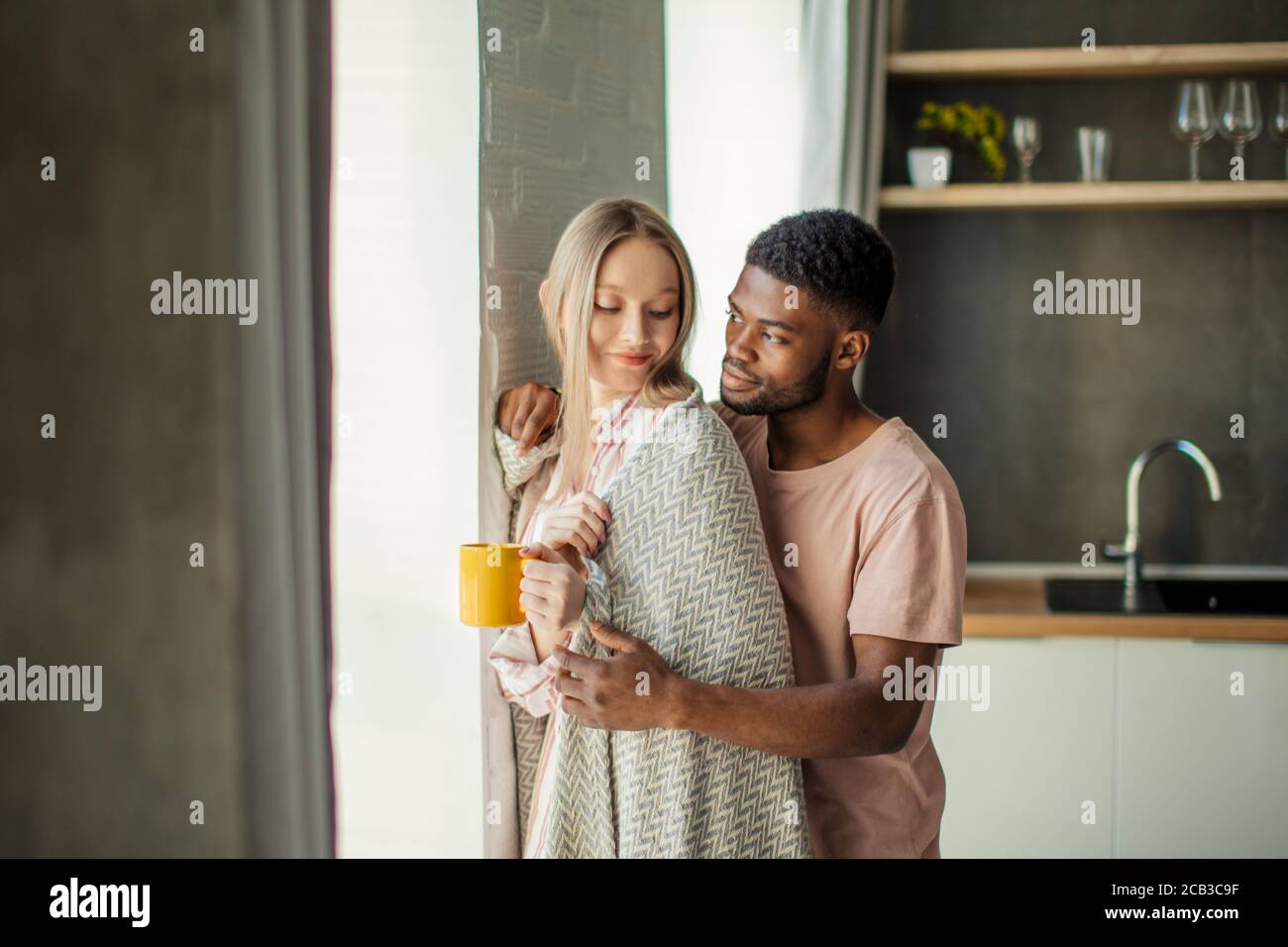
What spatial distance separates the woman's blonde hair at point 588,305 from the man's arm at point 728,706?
0.88 ft

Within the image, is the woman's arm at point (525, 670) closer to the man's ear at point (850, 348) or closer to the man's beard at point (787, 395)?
the man's beard at point (787, 395)

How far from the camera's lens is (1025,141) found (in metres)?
2.26

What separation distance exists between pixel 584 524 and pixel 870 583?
0.28m

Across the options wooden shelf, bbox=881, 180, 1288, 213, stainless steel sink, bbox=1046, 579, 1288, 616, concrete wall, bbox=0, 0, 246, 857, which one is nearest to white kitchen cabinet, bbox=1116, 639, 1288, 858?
stainless steel sink, bbox=1046, 579, 1288, 616

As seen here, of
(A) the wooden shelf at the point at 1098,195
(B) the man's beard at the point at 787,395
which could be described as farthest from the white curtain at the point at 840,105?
(B) the man's beard at the point at 787,395

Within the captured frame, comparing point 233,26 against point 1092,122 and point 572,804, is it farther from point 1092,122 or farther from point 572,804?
point 1092,122

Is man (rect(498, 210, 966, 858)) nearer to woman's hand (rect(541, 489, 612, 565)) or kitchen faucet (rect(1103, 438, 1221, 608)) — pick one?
woman's hand (rect(541, 489, 612, 565))

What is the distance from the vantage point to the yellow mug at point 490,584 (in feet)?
3.59

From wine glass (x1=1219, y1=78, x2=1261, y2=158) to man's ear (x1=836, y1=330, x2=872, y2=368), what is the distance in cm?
147

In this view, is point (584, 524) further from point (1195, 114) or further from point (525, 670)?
point (1195, 114)

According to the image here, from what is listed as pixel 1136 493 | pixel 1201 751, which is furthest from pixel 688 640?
pixel 1136 493
